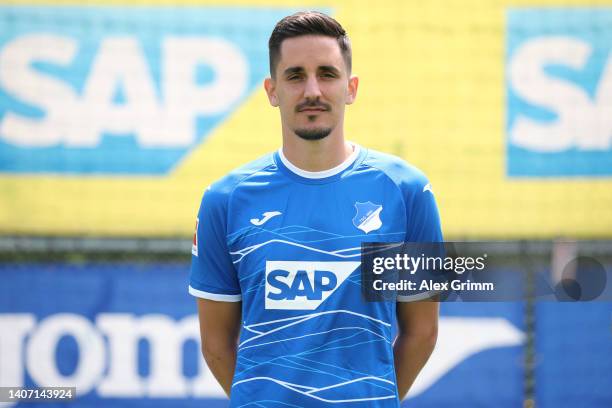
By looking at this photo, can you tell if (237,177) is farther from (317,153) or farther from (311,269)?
(311,269)

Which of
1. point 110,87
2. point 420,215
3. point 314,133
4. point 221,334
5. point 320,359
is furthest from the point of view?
point 110,87

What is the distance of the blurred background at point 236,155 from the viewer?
18.9 ft

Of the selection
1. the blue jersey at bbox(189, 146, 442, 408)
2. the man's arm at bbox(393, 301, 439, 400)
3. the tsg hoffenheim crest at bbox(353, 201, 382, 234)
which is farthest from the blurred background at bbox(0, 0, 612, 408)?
the tsg hoffenheim crest at bbox(353, 201, 382, 234)

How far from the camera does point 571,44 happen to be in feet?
19.5

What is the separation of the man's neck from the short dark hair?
27cm

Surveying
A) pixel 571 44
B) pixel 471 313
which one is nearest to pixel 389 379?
pixel 471 313

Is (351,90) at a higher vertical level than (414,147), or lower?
lower

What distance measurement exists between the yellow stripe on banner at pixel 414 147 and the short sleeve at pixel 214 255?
2794 millimetres

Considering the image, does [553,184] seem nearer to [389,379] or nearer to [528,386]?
[528,386]

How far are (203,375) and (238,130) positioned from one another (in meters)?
1.66

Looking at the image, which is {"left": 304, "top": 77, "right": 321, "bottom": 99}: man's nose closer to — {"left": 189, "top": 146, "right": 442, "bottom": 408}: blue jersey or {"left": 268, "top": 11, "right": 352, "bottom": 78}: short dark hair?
{"left": 268, "top": 11, "right": 352, "bottom": 78}: short dark hair

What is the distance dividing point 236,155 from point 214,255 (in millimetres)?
2869

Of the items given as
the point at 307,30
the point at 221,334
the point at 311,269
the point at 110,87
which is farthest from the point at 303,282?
the point at 110,87

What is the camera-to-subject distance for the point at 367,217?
2.94m
